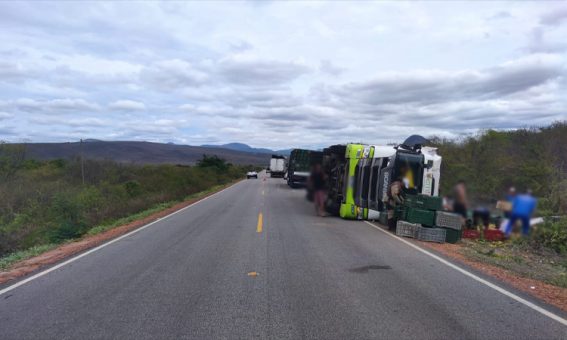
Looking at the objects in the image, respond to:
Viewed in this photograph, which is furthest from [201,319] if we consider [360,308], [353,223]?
[353,223]

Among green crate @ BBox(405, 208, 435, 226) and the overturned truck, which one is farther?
the overturned truck

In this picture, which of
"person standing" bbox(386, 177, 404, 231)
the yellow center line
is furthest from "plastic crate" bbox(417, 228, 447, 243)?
the yellow center line

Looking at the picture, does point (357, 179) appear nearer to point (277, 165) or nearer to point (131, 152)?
point (277, 165)

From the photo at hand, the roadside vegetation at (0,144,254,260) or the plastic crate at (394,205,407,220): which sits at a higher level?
the plastic crate at (394,205,407,220)

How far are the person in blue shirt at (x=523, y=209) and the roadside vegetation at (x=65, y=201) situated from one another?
10980mm

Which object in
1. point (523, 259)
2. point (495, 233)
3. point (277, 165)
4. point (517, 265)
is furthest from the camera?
point (277, 165)

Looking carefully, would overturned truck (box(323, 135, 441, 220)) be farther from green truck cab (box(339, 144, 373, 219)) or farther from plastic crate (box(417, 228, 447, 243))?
plastic crate (box(417, 228, 447, 243))

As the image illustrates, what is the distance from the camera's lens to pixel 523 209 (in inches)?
105

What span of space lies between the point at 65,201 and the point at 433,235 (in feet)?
52.0

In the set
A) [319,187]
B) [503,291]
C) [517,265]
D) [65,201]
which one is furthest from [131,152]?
[503,291]

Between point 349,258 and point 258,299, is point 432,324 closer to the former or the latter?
point 258,299

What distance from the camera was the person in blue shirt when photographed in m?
2.67

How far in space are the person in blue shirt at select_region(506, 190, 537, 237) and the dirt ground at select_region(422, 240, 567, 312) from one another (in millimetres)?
4998

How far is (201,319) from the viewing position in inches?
235
